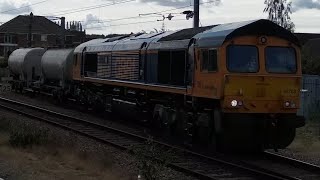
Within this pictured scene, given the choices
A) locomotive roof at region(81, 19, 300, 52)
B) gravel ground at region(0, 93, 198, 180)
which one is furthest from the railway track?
locomotive roof at region(81, 19, 300, 52)

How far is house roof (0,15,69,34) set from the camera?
116 meters

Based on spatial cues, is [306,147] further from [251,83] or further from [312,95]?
[312,95]

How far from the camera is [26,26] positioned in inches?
4626

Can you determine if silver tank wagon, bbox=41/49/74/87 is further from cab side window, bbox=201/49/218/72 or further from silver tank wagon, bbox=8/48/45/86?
cab side window, bbox=201/49/218/72

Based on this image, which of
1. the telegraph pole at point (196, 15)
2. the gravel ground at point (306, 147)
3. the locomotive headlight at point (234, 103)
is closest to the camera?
the locomotive headlight at point (234, 103)

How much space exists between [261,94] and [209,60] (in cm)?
151

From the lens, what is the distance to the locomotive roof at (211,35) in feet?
44.2

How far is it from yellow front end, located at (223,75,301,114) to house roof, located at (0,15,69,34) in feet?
338

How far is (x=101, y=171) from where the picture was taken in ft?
37.5

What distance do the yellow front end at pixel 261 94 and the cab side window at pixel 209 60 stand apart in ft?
1.88

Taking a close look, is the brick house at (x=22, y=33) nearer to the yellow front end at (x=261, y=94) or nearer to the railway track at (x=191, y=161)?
the railway track at (x=191, y=161)

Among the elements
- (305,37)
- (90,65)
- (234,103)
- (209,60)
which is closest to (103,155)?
(234,103)

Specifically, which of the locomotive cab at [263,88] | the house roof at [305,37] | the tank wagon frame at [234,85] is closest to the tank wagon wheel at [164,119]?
the tank wagon frame at [234,85]

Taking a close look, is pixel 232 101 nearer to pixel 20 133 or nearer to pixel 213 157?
pixel 213 157
